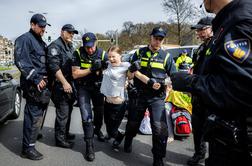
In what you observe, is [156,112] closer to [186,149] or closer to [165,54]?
[165,54]

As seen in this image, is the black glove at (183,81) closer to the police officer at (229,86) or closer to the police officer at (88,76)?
the police officer at (229,86)

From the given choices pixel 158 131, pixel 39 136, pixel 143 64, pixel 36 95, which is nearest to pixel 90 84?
pixel 36 95

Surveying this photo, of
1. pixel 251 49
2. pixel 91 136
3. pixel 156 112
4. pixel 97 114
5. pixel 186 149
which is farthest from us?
pixel 97 114

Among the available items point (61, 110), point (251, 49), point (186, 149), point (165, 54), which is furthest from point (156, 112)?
point (251, 49)

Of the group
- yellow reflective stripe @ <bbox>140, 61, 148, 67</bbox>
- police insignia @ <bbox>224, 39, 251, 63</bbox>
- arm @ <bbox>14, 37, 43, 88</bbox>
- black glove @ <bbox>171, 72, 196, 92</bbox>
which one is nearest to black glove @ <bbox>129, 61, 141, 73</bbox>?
yellow reflective stripe @ <bbox>140, 61, 148, 67</bbox>

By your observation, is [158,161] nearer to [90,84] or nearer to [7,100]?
[90,84]

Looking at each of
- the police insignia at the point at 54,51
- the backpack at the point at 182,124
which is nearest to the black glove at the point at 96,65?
the police insignia at the point at 54,51

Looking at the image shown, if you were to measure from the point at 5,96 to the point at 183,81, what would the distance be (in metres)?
4.78

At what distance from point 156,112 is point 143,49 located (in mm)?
933

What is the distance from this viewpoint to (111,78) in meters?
4.25

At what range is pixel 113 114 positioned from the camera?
4762 mm

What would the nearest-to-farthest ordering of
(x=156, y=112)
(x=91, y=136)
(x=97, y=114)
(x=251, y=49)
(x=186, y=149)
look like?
(x=251, y=49) < (x=156, y=112) < (x=91, y=136) < (x=186, y=149) < (x=97, y=114)

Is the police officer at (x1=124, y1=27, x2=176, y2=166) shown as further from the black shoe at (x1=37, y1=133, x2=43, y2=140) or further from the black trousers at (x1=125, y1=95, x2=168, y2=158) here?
the black shoe at (x1=37, y1=133, x2=43, y2=140)

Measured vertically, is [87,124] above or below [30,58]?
below
